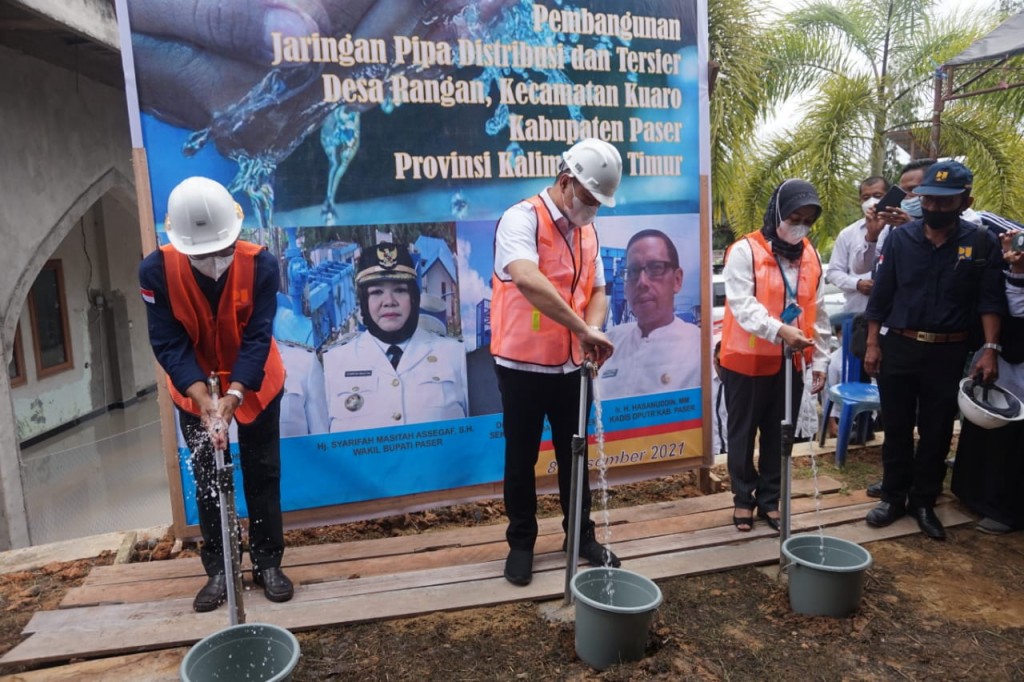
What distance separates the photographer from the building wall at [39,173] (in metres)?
5.95

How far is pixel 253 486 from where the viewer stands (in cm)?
302

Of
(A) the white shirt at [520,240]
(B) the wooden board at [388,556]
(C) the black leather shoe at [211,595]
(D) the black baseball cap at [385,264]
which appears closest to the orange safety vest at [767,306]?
(B) the wooden board at [388,556]

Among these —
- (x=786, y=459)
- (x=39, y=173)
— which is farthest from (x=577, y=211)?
(x=39, y=173)

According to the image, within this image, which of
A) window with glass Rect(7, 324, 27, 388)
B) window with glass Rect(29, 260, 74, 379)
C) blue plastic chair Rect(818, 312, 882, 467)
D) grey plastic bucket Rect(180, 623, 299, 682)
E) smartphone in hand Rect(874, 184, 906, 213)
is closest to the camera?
grey plastic bucket Rect(180, 623, 299, 682)

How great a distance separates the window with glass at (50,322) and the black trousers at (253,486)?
7.45 m

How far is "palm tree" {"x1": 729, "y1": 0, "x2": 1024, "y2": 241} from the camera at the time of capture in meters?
8.95

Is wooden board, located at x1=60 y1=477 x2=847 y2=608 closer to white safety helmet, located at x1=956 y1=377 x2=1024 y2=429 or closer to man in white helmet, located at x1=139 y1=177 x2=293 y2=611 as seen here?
man in white helmet, located at x1=139 y1=177 x2=293 y2=611

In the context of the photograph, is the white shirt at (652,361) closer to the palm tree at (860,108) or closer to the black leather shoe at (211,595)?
the black leather shoe at (211,595)

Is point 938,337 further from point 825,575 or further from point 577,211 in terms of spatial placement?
point 577,211

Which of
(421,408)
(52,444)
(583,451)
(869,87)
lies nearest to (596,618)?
(583,451)

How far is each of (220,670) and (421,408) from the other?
5.89 ft

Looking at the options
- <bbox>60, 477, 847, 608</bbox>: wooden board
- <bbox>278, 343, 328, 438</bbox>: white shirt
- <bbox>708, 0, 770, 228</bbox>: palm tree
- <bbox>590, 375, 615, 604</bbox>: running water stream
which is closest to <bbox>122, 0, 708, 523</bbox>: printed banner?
<bbox>278, 343, 328, 438</bbox>: white shirt

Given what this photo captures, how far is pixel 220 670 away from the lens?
2.23 m

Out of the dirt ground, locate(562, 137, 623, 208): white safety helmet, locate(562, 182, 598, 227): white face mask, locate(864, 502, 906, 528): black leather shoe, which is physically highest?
locate(562, 137, 623, 208): white safety helmet
